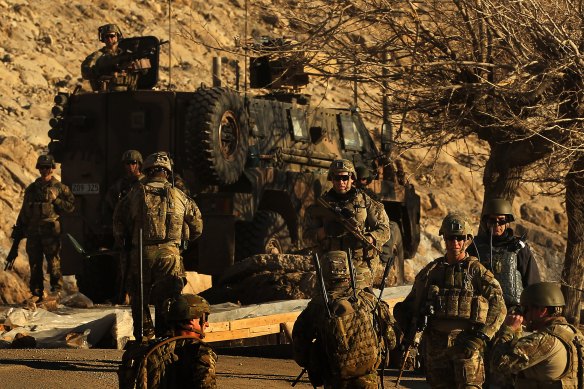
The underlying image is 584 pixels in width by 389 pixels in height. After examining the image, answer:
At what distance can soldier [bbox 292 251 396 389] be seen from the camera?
9531 mm

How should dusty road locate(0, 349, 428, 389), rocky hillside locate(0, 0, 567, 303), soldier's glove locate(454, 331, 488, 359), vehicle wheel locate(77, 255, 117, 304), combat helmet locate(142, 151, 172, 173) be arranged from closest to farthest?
soldier's glove locate(454, 331, 488, 359), dusty road locate(0, 349, 428, 389), combat helmet locate(142, 151, 172, 173), vehicle wheel locate(77, 255, 117, 304), rocky hillside locate(0, 0, 567, 303)

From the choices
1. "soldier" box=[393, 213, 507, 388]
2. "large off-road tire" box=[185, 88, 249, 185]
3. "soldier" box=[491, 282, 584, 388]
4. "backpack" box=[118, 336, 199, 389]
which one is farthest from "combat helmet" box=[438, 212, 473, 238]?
"large off-road tire" box=[185, 88, 249, 185]

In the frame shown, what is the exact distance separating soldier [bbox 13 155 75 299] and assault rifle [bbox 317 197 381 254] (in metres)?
5.68

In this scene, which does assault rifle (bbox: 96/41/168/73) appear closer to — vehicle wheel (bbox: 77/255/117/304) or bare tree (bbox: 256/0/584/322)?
bare tree (bbox: 256/0/584/322)

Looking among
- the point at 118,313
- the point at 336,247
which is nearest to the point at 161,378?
the point at 336,247

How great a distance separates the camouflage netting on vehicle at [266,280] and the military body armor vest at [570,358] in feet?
27.7

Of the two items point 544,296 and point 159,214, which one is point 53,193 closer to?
point 159,214

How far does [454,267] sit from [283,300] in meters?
6.71

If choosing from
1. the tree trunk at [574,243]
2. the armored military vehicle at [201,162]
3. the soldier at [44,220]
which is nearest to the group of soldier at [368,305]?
Result: the soldier at [44,220]

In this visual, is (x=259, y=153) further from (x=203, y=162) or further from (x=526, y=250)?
(x=526, y=250)

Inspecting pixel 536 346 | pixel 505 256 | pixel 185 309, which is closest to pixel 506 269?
pixel 505 256

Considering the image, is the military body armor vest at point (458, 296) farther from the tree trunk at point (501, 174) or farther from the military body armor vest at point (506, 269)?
the tree trunk at point (501, 174)

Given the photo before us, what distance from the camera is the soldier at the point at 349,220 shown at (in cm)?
1331

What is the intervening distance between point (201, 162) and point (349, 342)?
9.86 m
